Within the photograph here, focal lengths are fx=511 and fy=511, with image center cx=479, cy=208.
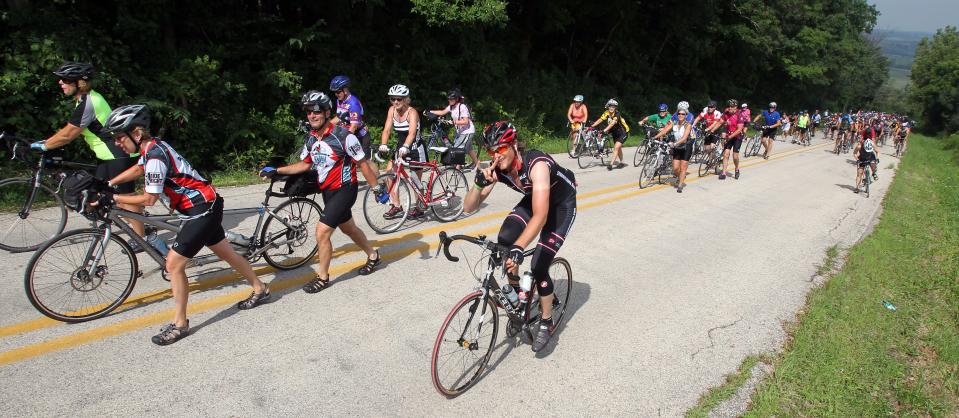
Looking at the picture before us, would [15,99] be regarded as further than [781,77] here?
No

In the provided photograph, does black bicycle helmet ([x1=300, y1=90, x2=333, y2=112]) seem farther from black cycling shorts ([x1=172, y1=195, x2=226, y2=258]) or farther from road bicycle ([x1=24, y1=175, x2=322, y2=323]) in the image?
road bicycle ([x1=24, y1=175, x2=322, y2=323])

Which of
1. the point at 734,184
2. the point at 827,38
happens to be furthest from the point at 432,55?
the point at 827,38

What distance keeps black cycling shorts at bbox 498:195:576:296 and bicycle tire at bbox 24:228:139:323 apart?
3327 millimetres

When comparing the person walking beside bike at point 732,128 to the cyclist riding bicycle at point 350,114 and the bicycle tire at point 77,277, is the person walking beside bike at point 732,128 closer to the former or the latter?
the cyclist riding bicycle at point 350,114

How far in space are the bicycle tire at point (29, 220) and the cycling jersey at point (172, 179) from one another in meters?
3.02

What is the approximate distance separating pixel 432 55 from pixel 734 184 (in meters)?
10.6

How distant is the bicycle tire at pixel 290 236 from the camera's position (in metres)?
5.61

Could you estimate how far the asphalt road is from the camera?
11.9 ft

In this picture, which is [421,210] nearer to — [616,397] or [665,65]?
[616,397]

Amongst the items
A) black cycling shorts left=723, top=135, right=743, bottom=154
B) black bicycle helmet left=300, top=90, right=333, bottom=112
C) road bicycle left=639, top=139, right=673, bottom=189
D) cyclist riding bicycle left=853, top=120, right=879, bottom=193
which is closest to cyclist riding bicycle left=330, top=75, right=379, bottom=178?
black bicycle helmet left=300, top=90, right=333, bottom=112

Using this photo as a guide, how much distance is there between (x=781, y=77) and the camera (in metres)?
53.6

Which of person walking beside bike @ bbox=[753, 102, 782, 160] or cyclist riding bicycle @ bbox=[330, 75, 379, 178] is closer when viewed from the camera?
cyclist riding bicycle @ bbox=[330, 75, 379, 178]

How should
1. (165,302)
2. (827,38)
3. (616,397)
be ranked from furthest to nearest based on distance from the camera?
(827,38)
(165,302)
(616,397)

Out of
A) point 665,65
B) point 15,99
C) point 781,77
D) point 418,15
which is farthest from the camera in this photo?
point 781,77
